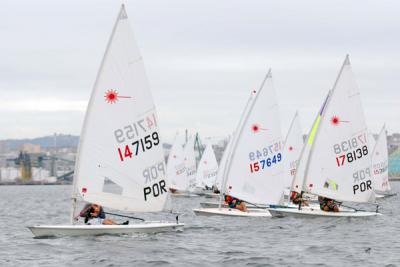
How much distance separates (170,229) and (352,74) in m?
12.7

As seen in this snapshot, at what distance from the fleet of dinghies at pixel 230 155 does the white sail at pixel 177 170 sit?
1674 centimetres

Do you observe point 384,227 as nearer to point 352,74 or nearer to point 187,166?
point 352,74

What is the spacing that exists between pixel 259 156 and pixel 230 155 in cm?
323

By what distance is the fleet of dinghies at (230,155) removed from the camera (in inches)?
1099

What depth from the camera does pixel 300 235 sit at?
102 ft

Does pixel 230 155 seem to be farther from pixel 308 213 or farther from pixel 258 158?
pixel 308 213

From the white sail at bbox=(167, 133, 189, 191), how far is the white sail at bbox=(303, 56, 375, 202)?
121 feet

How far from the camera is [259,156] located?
39781mm

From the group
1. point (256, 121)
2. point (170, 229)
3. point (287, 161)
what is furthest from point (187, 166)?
point (170, 229)

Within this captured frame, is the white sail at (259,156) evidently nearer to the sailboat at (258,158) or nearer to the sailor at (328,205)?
the sailboat at (258,158)

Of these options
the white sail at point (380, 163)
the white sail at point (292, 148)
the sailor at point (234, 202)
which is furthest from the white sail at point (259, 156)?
the white sail at point (380, 163)

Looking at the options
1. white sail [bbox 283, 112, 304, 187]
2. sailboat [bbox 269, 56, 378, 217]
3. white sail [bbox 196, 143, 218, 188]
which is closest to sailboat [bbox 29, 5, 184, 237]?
sailboat [bbox 269, 56, 378, 217]

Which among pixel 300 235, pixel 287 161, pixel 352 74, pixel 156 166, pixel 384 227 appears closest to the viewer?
pixel 156 166

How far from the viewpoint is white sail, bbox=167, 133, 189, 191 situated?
2950 inches
